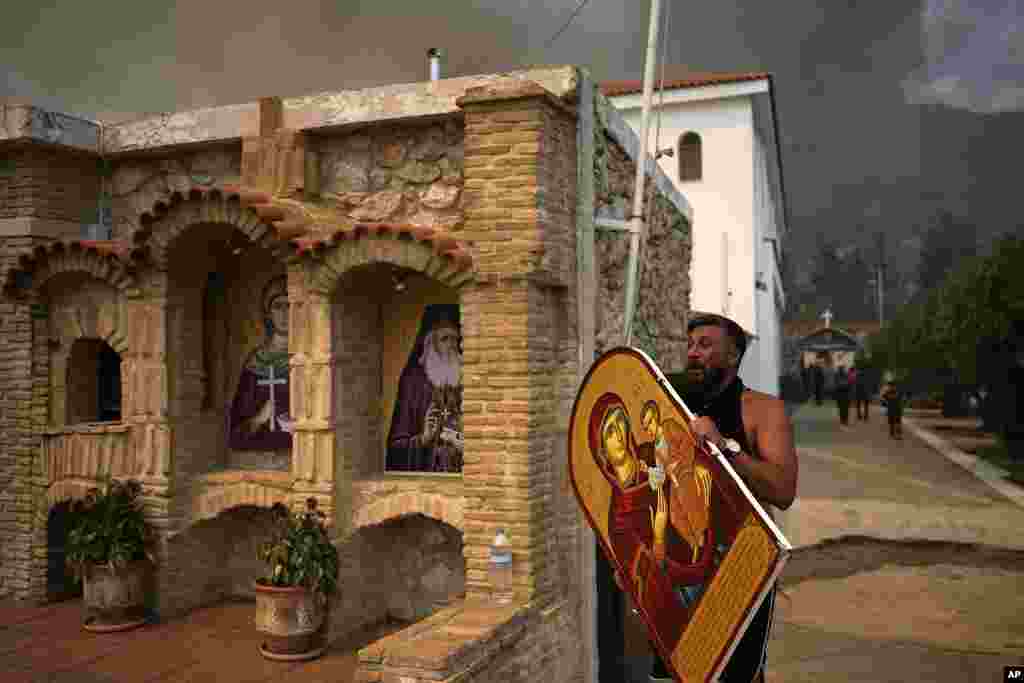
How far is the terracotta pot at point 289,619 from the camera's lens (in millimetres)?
5695

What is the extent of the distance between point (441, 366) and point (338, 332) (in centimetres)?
82

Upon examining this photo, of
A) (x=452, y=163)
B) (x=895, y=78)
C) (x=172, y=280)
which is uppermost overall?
(x=895, y=78)

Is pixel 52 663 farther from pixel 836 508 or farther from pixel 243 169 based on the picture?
pixel 836 508

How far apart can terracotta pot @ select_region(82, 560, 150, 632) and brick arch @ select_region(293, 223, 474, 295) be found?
2.60 metres

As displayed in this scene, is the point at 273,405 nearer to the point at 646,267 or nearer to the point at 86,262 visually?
the point at 86,262

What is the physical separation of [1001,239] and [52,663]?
835 inches

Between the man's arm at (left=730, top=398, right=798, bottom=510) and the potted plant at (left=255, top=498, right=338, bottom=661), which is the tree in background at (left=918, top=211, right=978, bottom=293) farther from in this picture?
the man's arm at (left=730, top=398, right=798, bottom=510)

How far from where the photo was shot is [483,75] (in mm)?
6023

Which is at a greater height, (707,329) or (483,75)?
(483,75)

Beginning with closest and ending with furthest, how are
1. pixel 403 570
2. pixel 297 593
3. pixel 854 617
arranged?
1. pixel 297 593
2. pixel 403 570
3. pixel 854 617

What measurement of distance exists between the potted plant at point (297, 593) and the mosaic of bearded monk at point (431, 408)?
3.05 feet

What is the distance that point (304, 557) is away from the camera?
579cm

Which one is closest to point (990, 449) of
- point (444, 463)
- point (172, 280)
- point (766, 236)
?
Answer: point (766, 236)

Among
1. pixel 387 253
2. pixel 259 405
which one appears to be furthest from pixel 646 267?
pixel 259 405
